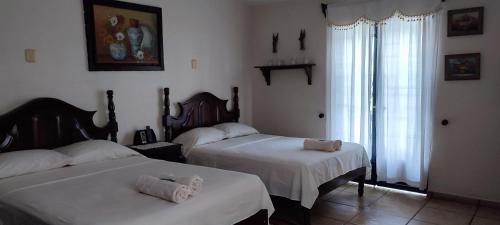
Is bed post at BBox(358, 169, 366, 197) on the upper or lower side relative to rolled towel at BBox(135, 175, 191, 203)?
lower

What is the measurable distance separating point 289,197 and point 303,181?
19 centimetres

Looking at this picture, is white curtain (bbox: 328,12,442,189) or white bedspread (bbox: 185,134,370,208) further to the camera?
white curtain (bbox: 328,12,442,189)

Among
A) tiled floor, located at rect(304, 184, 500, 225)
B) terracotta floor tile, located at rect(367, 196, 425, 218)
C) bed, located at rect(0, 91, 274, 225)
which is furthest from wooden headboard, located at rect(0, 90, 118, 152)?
terracotta floor tile, located at rect(367, 196, 425, 218)

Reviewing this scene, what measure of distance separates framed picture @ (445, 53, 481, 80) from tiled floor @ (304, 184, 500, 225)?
1267 millimetres

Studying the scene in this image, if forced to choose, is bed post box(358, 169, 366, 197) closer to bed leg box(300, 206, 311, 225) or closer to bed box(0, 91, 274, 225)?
bed leg box(300, 206, 311, 225)

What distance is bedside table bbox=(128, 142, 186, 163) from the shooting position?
3400mm

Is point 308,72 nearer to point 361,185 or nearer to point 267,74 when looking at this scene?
point 267,74

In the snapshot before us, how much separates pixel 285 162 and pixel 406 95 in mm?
1670

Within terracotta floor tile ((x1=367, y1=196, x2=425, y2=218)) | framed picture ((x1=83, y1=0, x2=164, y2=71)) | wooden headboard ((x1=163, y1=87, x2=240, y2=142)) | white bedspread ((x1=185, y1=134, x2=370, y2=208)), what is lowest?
terracotta floor tile ((x1=367, y1=196, x2=425, y2=218))

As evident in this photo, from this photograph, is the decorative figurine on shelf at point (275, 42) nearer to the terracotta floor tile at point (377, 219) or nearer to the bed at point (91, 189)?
the bed at point (91, 189)

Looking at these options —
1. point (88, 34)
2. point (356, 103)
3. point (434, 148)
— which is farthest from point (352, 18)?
point (88, 34)

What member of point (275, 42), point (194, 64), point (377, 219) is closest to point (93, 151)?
point (194, 64)

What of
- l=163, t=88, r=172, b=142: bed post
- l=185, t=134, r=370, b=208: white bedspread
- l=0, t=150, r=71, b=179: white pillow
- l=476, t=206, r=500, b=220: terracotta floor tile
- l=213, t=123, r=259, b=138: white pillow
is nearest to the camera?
l=0, t=150, r=71, b=179: white pillow

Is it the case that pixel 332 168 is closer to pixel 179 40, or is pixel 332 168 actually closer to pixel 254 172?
pixel 254 172
